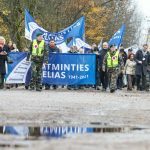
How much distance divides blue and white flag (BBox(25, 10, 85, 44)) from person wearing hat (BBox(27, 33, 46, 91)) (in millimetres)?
2771

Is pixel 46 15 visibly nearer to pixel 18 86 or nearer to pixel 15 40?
pixel 15 40

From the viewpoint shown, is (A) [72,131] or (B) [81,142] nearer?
(B) [81,142]

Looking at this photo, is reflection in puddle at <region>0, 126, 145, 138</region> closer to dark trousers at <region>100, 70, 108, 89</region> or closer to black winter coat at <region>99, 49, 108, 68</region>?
dark trousers at <region>100, 70, 108, 89</region>

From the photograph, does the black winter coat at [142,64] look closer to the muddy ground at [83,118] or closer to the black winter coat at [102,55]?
the black winter coat at [102,55]

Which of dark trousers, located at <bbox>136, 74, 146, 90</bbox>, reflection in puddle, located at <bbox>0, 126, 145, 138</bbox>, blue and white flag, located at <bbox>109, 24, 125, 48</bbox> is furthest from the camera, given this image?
dark trousers, located at <bbox>136, 74, 146, 90</bbox>

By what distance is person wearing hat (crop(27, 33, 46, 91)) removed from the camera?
22312mm

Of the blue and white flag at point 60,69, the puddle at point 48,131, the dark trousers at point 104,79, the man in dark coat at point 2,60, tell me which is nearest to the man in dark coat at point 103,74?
the dark trousers at point 104,79

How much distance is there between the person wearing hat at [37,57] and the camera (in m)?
22.3

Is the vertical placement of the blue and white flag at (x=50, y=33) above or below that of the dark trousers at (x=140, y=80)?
above

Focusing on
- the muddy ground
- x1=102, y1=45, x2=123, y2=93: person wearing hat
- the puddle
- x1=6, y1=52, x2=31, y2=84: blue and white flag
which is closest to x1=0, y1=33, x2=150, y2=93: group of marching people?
x1=102, y1=45, x2=123, y2=93: person wearing hat

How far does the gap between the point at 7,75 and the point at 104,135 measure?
15.0 metres

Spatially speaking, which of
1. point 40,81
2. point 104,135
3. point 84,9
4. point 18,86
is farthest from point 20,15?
point 104,135

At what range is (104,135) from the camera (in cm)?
929

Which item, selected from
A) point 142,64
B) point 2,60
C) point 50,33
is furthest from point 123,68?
point 2,60
